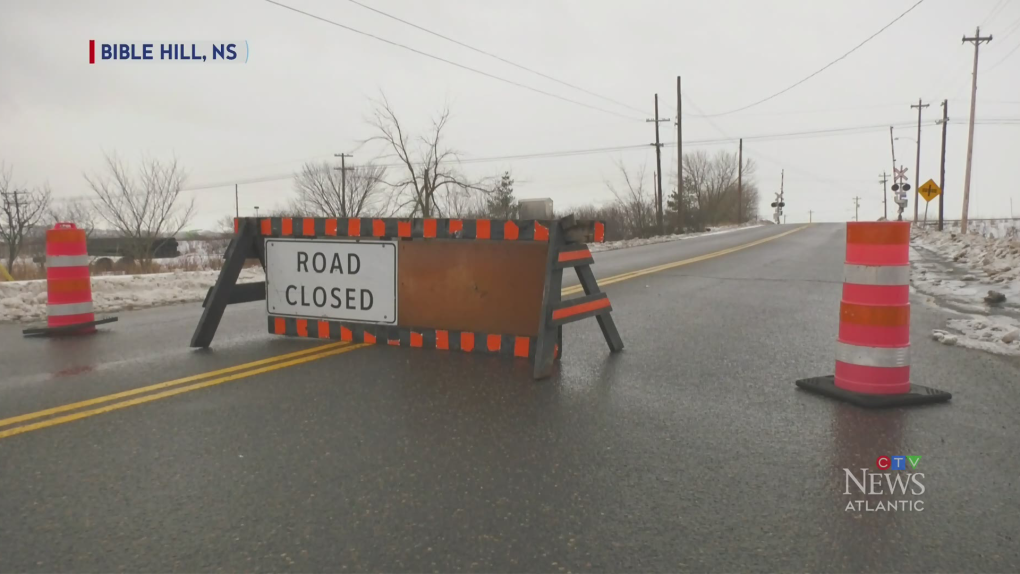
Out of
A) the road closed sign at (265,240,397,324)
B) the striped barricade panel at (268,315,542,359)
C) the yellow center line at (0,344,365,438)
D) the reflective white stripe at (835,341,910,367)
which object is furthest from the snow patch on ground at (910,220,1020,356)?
the yellow center line at (0,344,365,438)

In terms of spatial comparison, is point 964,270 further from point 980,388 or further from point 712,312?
point 980,388

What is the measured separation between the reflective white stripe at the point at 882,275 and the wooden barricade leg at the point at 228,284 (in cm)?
564

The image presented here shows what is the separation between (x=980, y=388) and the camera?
15.9ft

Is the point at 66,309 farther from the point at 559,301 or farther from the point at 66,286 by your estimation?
the point at 559,301

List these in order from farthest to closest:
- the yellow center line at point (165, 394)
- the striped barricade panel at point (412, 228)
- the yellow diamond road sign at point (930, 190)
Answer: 1. the yellow diamond road sign at point (930, 190)
2. the striped barricade panel at point (412, 228)
3. the yellow center line at point (165, 394)

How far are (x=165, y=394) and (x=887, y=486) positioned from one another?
4599 millimetres

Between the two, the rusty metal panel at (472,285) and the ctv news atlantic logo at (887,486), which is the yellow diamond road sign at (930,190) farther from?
the ctv news atlantic logo at (887,486)

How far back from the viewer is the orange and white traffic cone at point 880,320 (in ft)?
14.8

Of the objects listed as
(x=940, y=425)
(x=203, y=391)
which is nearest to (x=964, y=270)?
(x=940, y=425)

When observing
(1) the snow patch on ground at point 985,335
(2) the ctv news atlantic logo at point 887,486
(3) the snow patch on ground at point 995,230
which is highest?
(3) the snow patch on ground at point 995,230

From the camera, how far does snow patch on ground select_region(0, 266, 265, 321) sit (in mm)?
9344

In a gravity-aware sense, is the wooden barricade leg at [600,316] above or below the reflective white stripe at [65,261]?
below

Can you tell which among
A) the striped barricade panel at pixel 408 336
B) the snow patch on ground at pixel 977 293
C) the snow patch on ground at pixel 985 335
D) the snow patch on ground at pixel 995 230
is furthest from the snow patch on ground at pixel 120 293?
the snow patch on ground at pixel 995 230

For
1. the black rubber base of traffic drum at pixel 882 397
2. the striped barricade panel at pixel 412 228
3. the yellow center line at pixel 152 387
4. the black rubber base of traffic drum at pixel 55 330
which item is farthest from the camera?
the black rubber base of traffic drum at pixel 55 330
